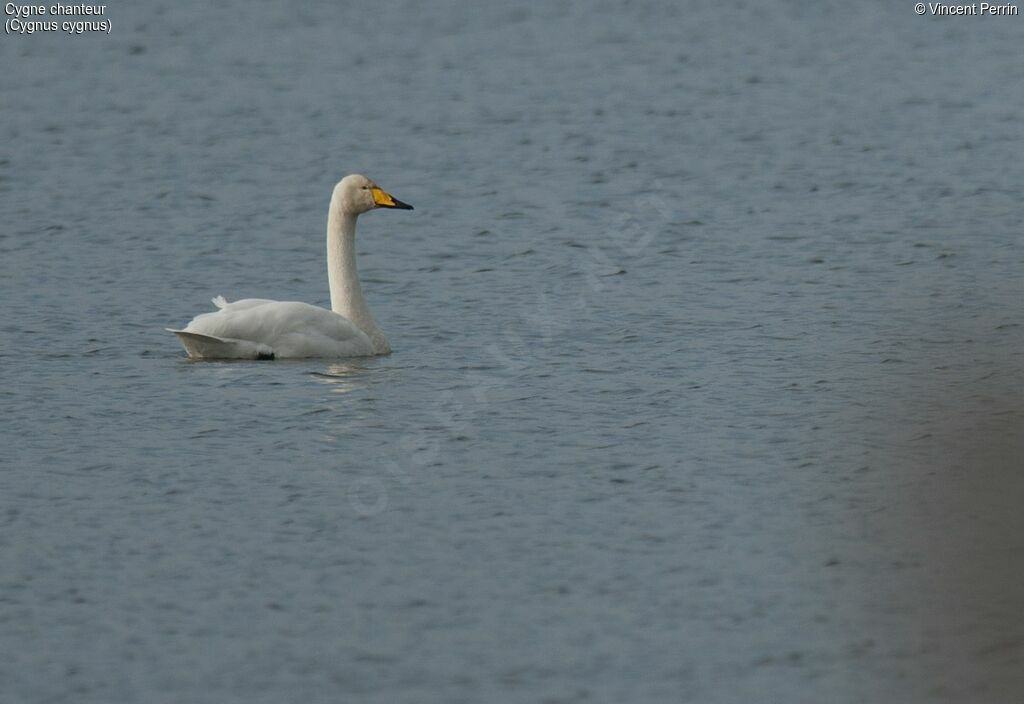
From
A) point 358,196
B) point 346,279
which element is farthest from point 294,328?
point 358,196

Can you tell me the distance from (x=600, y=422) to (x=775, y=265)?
6268mm

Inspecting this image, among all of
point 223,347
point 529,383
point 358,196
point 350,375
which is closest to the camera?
point 529,383

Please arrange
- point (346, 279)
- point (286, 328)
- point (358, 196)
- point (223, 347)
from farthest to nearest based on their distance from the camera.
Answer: point (358, 196)
point (346, 279)
point (223, 347)
point (286, 328)

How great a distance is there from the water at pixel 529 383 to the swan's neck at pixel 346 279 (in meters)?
0.48

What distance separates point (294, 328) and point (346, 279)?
995 mm

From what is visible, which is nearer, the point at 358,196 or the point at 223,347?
the point at 223,347

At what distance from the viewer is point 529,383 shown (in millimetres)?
13586

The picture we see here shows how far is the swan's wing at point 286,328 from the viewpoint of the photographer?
555 inches

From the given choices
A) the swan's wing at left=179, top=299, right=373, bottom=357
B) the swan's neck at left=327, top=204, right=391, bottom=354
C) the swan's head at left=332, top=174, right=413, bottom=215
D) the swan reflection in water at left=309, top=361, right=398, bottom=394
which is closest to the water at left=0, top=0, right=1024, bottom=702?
the swan reflection in water at left=309, top=361, right=398, bottom=394

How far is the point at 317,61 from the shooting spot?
98.9ft

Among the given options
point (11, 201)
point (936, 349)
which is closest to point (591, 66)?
point (11, 201)

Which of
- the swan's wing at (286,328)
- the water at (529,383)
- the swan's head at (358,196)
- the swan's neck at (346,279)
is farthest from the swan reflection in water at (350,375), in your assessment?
the swan's head at (358,196)

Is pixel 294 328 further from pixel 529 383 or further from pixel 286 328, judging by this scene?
pixel 529 383

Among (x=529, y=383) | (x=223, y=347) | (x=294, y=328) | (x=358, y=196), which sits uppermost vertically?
(x=358, y=196)
